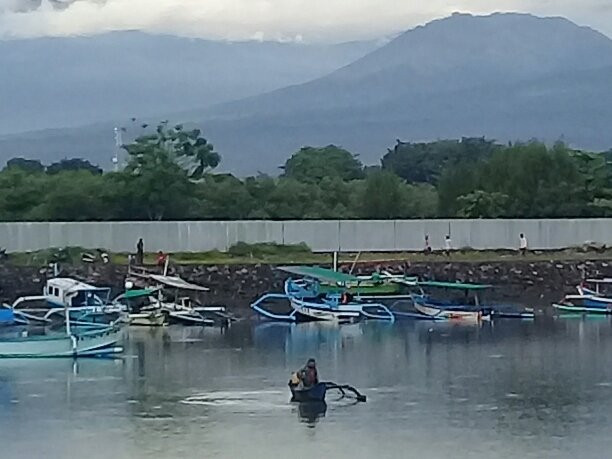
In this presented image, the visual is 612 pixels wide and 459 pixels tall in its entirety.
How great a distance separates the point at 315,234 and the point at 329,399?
3431 centimetres

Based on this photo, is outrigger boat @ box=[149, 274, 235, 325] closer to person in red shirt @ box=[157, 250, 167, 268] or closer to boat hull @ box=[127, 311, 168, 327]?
boat hull @ box=[127, 311, 168, 327]

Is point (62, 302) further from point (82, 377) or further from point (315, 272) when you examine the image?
point (82, 377)

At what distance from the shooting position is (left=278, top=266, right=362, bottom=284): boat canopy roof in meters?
64.1

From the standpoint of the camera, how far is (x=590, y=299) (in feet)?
215

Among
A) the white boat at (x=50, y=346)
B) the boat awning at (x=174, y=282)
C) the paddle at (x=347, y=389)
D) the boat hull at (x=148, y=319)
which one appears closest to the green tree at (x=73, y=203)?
the boat awning at (x=174, y=282)

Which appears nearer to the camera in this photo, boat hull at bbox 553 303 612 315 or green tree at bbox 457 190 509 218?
boat hull at bbox 553 303 612 315

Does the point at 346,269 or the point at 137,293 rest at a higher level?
the point at 346,269

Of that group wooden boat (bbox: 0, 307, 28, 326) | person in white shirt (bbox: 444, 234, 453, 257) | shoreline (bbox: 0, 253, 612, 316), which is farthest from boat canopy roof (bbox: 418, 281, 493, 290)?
wooden boat (bbox: 0, 307, 28, 326)

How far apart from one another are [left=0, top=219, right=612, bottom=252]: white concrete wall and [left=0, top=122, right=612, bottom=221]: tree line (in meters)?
8.65

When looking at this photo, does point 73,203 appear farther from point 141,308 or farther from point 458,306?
point 458,306

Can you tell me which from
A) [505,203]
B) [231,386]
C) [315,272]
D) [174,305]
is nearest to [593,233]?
[505,203]

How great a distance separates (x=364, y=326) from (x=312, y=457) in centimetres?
2759

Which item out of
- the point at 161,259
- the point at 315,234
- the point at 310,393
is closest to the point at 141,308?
the point at 161,259

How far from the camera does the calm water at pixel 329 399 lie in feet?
109
